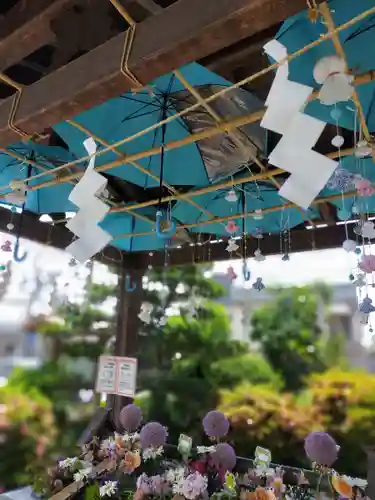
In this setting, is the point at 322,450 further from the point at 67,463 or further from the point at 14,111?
the point at 14,111

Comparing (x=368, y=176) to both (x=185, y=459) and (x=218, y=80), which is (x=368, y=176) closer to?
(x=218, y=80)

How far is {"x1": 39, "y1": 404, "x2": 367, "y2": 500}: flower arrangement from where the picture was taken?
7.22ft

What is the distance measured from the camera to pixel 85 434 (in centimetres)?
306

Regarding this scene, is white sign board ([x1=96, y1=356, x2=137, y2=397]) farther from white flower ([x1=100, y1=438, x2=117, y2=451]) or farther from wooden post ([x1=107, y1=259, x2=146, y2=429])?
white flower ([x1=100, y1=438, x2=117, y2=451])

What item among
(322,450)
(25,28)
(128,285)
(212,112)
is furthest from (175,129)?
(128,285)

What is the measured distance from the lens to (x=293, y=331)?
337cm

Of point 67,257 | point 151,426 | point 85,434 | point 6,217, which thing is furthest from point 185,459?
point 6,217

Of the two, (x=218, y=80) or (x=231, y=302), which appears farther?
(x=231, y=302)

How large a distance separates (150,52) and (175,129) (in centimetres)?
80

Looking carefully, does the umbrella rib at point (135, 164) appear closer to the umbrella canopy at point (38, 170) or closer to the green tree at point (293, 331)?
the umbrella canopy at point (38, 170)

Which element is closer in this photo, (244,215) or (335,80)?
(335,80)

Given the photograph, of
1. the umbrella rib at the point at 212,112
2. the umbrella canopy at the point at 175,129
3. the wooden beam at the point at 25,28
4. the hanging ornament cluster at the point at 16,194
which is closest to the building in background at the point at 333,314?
the umbrella rib at the point at 212,112

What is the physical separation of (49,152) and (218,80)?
1120 millimetres

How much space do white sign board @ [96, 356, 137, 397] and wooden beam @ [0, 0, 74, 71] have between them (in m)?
2.90
